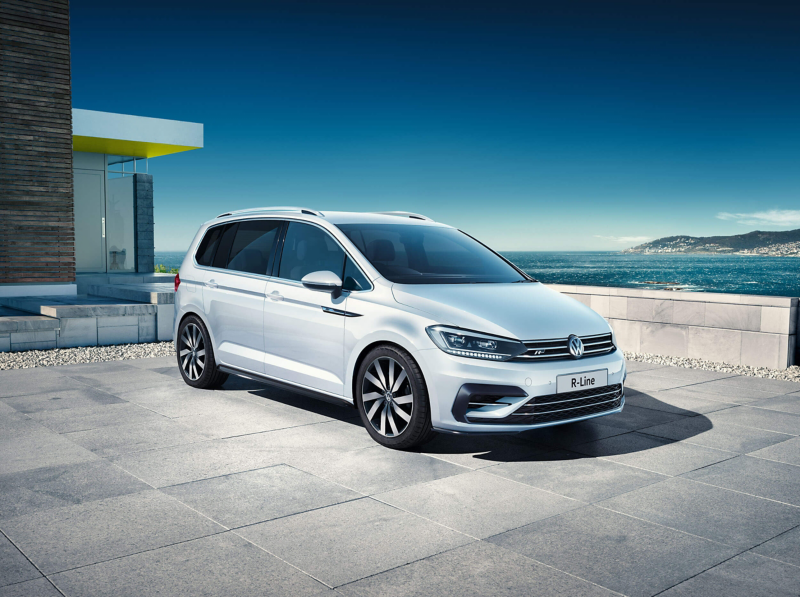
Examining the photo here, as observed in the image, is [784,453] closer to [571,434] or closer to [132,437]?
[571,434]

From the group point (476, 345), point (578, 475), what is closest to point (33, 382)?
point (476, 345)

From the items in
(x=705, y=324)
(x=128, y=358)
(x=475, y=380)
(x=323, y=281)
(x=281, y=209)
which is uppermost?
(x=281, y=209)

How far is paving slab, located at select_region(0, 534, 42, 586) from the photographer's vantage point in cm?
299

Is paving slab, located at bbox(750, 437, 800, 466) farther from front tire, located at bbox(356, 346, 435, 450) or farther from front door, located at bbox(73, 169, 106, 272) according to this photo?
front door, located at bbox(73, 169, 106, 272)

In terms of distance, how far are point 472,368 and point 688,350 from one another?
21.4 ft

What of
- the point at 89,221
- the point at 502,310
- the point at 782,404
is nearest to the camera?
the point at 502,310

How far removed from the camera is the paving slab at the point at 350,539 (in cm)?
315

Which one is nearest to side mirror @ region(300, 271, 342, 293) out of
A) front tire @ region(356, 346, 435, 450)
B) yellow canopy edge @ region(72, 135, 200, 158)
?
front tire @ region(356, 346, 435, 450)

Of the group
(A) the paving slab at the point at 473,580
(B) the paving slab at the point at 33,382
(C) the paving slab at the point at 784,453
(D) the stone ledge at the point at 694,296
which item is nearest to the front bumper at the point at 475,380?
(A) the paving slab at the point at 473,580

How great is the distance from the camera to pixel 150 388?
24.2 ft

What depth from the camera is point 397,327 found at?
4.88 m

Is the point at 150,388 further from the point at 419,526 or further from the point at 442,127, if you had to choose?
the point at 442,127

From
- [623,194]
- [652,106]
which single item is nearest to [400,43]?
[652,106]

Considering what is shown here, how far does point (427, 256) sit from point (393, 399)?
4.92 feet
